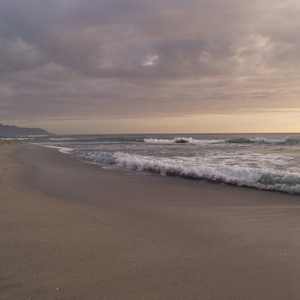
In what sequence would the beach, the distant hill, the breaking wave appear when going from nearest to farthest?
1. the beach
2. the breaking wave
3. the distant hill

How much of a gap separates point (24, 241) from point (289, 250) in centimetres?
313

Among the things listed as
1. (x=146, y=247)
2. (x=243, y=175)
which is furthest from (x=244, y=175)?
(x=146, y=247)

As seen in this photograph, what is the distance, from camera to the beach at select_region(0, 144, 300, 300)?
229 centimetres

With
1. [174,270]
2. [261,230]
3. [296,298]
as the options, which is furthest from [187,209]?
[296,298]

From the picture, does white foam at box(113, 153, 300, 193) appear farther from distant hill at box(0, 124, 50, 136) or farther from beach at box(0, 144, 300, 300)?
distant hill at box(0, 124, 50, 136)

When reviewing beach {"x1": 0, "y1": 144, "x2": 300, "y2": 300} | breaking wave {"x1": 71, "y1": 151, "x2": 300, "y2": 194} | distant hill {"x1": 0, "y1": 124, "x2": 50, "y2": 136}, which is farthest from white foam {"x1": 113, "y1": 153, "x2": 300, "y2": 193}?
distant hill {"x1": 0, "y1": 124, "x2": 50, "y2": 136}

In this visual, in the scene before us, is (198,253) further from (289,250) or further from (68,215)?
(68,215)

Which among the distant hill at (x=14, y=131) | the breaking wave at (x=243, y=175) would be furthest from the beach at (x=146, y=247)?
the distant hill at (x=14, y=131)

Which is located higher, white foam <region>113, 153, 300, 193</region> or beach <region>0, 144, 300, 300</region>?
white foam <region>113, 153, 300, 193</region>

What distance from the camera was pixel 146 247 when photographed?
3082 mm

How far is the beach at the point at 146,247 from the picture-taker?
2.29 metres

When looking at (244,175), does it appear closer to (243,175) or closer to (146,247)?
(243,175)

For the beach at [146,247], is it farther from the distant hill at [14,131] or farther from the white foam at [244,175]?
the distant hill at [14,131]

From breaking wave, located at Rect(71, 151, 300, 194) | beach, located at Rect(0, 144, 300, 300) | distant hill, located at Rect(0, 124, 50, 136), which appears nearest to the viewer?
beach, located at Rect(0, 144, 300, 300)
